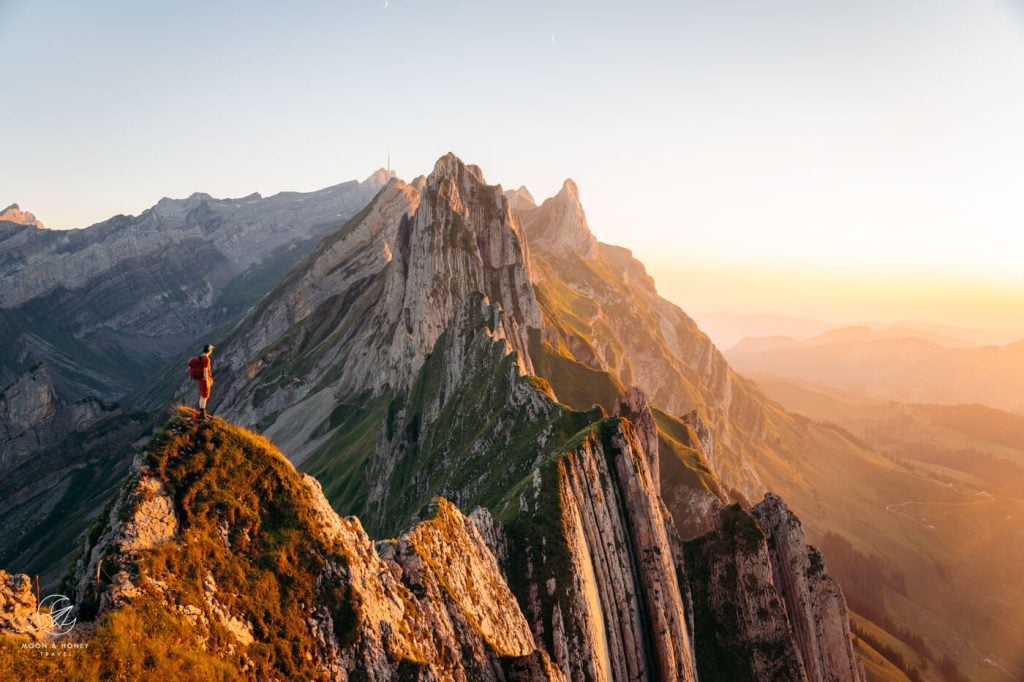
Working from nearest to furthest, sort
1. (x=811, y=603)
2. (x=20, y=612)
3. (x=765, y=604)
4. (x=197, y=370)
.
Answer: (x=20, y=612) → (x=197, y=370) → (x=765, y=604) → (x=811, y=603)

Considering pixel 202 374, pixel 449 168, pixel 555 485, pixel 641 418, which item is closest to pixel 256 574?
pixel 202 374

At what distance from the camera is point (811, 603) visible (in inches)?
2571

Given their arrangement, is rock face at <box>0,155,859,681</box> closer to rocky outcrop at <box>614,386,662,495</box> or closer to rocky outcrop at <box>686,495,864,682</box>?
rocky outcrop at <box>686,495,864,682</box>

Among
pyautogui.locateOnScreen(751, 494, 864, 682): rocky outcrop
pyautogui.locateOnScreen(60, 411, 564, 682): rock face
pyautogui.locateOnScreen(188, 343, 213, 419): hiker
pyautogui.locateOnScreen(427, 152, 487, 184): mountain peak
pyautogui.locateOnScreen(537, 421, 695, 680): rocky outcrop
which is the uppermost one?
pyautogui.locateOnScreen(427, 152, 487, 184): mountain peak

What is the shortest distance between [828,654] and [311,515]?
64145mm

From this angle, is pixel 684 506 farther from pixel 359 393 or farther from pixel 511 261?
pixel 359 393

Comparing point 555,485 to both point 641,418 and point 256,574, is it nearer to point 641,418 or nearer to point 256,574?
point 256,574

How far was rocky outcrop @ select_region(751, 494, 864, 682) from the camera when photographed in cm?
6388

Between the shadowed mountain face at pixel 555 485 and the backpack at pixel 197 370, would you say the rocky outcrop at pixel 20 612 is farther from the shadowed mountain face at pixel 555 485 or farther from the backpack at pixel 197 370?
the shadowed mountain face at pixel 555 485

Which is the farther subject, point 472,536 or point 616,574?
point 616,574

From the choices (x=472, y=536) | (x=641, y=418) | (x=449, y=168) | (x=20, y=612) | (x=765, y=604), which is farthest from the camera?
(x=449, y=168)

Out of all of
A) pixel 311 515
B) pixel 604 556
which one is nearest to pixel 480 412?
pixel 604 556

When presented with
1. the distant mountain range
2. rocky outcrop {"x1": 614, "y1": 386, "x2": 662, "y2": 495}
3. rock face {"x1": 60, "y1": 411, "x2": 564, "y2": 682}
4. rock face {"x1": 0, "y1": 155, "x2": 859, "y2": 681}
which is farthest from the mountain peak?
rock face {"x1": 60, "y1": 411, "x2": 564, "y2": 682}

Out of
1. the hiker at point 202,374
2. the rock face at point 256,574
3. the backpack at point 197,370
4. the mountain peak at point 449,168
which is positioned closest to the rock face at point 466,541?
the rock face at point 256,574
